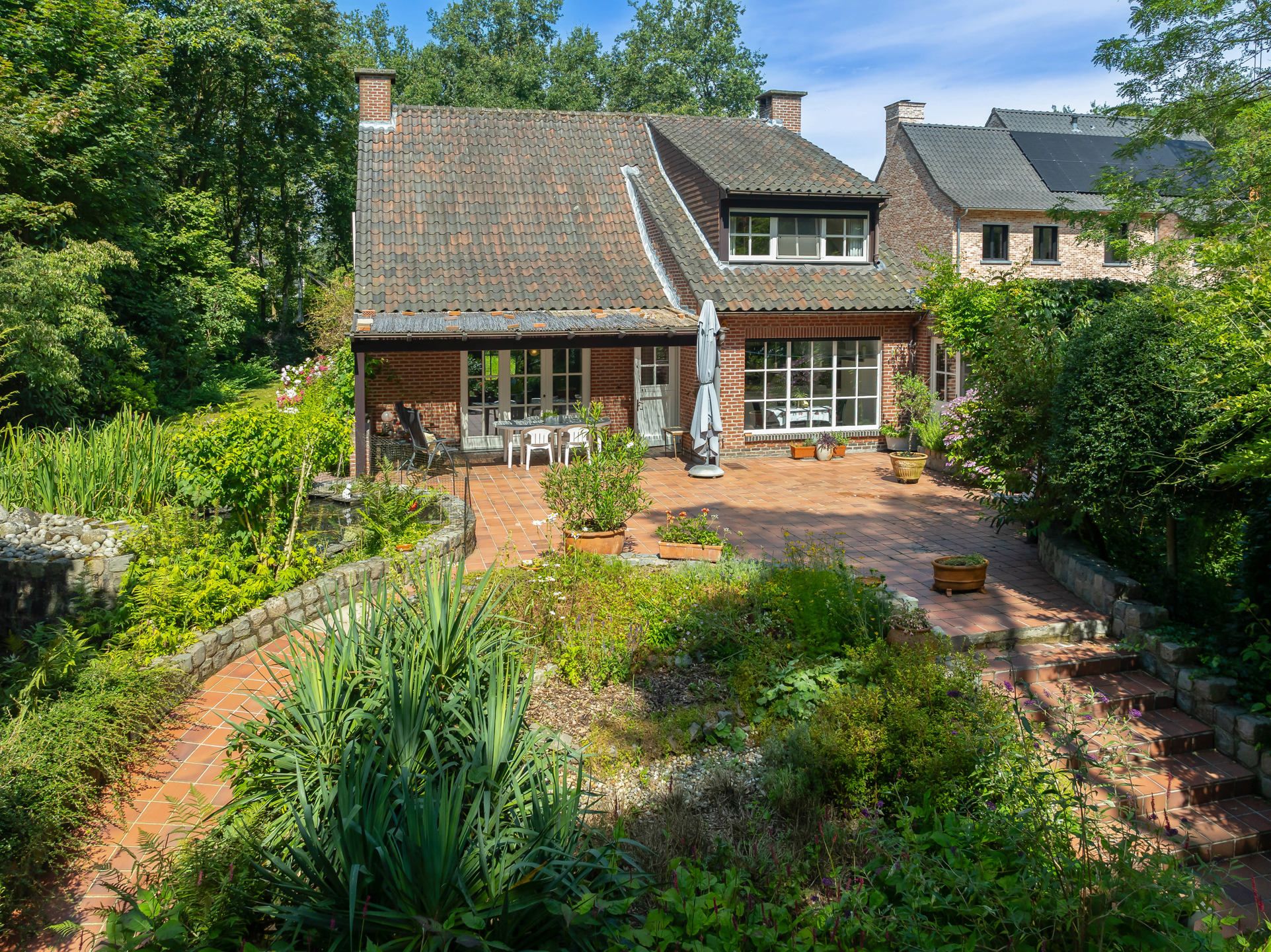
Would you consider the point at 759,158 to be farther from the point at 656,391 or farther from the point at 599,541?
the point at 599,541

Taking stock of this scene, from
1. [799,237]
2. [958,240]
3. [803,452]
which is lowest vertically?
[803,452]

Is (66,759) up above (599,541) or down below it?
below

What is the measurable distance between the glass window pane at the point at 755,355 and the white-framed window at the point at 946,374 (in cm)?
322

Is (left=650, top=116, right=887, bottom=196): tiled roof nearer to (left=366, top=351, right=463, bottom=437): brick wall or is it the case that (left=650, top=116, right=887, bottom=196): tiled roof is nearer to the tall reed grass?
(left=366, top=351, right=463, bottom=437): brick wall

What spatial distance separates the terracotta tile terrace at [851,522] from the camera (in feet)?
27.5

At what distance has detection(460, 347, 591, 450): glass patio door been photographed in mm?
17234

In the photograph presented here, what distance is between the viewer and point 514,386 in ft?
57.4

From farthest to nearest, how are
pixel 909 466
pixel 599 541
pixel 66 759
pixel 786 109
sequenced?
pixel 786 109 < pixel 909 466 < pixel 599 541 < pixel 66 759

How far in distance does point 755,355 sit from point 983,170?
1738 centimetres

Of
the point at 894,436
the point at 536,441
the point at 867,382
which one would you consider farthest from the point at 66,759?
the point at 867,382

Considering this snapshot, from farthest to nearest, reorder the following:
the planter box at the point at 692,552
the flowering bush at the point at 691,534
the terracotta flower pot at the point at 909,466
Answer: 1. the terracotta flower pot at the point at 909,466
2. the flowering bush at the point at 691,534
3. the planter box at the point at 692,552

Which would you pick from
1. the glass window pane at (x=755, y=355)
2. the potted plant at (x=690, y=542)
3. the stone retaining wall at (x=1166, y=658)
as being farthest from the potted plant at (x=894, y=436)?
the potted plant at (x=690, y=542)

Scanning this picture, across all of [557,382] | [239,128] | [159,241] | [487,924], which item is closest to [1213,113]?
[557,382]

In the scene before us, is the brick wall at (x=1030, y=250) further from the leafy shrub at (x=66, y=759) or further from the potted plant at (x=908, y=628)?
the leafy shrub at (x=66, y=759)
